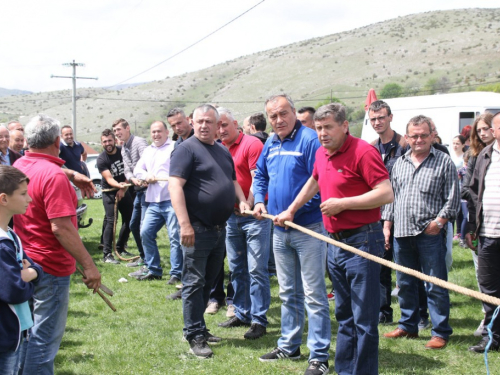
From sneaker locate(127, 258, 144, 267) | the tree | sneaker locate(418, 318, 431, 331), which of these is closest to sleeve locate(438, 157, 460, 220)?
sneaker locate(418, 318, 431, 331)

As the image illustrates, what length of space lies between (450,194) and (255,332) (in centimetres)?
247

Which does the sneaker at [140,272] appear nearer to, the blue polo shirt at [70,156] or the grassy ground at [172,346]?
the grassy ground at [172,346]

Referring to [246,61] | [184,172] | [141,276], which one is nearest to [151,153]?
[141,276]

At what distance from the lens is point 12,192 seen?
126 inches

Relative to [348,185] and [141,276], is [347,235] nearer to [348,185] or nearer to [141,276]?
[348,185]

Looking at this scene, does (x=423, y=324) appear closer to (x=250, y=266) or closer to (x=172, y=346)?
(x=250, y=266)

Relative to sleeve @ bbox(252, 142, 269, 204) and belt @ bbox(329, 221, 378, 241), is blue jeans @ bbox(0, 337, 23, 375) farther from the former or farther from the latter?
sleeve @ bbox(252, 142, 269, 204)

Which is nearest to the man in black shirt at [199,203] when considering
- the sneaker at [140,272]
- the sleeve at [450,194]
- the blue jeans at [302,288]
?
the blue jeans at [302,288]

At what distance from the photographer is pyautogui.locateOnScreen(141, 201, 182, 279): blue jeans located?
802 cm

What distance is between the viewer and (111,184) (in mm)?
9562

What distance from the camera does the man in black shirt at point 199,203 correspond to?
5.14m

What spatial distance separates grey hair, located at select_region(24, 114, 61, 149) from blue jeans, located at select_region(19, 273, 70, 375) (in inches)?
36.6

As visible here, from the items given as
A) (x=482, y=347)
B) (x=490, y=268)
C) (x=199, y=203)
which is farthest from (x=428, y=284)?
(x=199, y=203)

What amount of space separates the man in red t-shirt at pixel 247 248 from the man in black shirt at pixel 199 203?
62 cm
